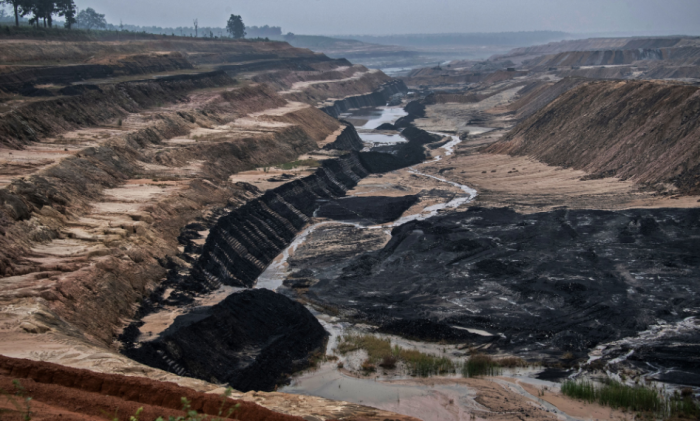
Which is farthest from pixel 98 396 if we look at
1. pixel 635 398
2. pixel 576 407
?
pixel 635 398

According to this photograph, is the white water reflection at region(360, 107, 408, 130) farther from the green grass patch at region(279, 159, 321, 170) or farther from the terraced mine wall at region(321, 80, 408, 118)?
the green grass patch at region(279, 159, 321, 170)

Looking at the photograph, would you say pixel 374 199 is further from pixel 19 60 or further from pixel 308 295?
pixel 19 60

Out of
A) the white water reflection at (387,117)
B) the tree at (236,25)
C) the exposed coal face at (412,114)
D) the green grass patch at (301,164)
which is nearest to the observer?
the green grass patch at (301,164)

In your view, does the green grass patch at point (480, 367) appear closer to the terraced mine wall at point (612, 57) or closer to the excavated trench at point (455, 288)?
the excavated trench at point (455, 288)

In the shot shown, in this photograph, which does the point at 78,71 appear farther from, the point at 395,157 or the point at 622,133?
the point at 622,133

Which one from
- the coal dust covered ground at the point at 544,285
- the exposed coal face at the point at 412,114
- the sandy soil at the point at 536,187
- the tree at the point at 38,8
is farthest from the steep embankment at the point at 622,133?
the tree at the point at 38,8

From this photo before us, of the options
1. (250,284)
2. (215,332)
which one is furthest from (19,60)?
(215,332)
